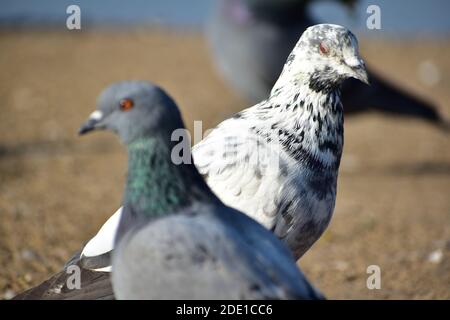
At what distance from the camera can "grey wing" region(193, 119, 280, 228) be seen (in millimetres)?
3256

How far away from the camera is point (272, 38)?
683 cm

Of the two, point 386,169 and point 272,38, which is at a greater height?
point 272,38

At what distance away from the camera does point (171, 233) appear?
255 centimetres

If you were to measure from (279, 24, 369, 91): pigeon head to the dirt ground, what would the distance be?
1.32m

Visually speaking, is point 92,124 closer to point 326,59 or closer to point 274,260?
point 274,260

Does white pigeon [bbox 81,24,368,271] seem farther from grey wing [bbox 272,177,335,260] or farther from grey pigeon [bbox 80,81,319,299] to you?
grey pigeon [bbox 80,81,319,299]

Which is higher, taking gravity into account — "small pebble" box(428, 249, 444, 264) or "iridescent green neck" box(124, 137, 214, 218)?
"iridescent green neck" box(124, 137, 214, 218)

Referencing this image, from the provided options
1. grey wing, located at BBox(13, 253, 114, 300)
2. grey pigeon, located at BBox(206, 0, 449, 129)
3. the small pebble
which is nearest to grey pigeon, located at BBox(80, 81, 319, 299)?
grey wing, located at BBox(13, 253, 114, 300)

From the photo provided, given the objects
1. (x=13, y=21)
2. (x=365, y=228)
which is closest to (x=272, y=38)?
(x=365, y=228)

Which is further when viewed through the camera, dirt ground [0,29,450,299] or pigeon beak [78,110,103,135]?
dirt ground [0,29,450,299]

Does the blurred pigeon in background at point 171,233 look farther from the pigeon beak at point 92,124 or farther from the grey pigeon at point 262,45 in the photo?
the grey pigeon at point 262,45

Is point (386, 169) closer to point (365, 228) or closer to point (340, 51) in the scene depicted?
point (365, 228)
